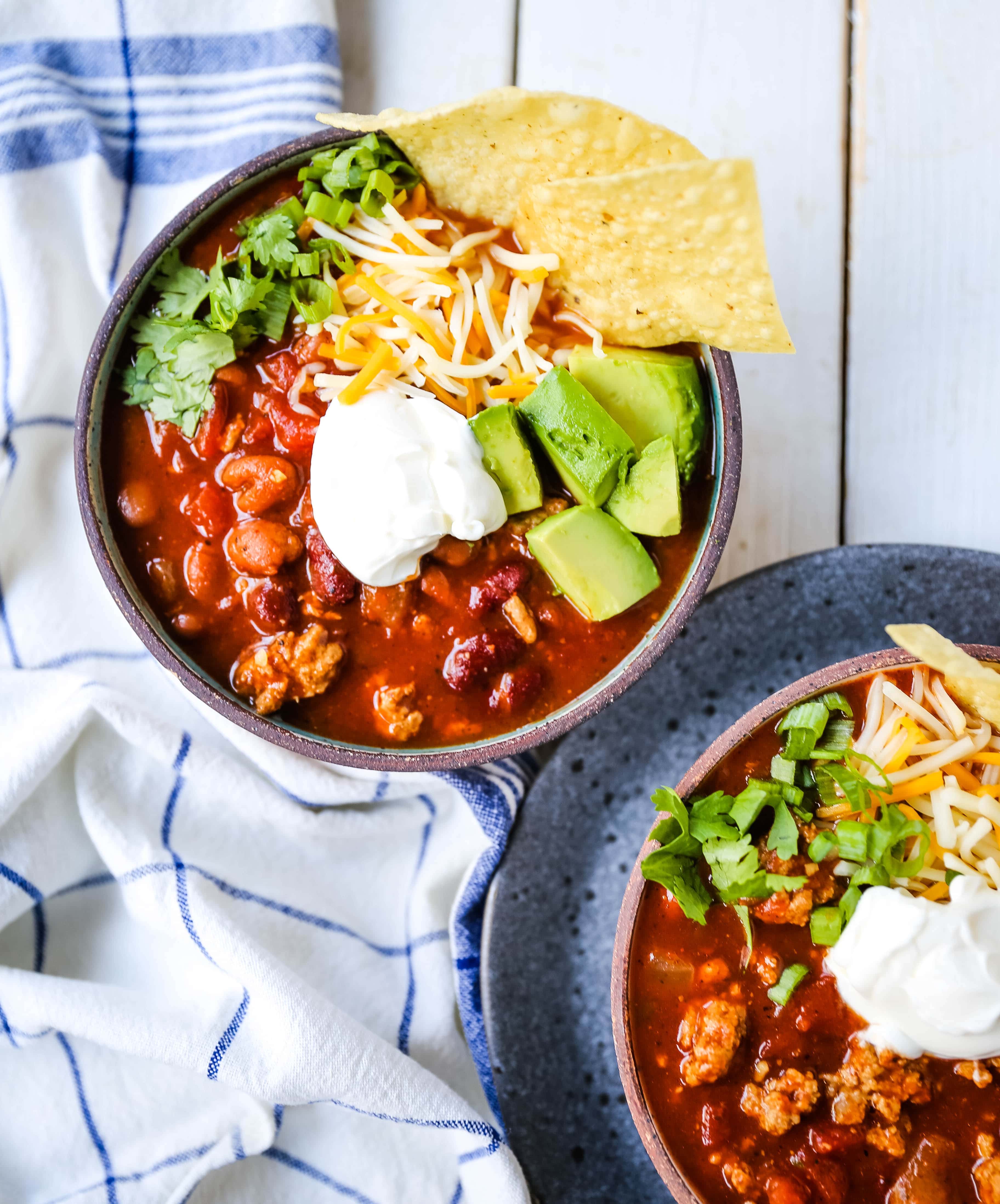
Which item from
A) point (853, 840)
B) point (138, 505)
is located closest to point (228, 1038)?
point (138, 505)

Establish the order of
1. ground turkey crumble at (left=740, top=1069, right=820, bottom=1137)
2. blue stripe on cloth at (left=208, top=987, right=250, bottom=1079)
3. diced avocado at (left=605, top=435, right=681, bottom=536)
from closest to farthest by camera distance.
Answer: ground turkey crumble at (left=740, top=1069, right=820, bottom=1137)
diced avocado at (left=605, top=435, right=681, bottom=536)
blue stripe on cloth at (left=208, top=987, right=250, bottom=1079)

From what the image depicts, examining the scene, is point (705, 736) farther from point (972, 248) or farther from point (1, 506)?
point (1, 506)

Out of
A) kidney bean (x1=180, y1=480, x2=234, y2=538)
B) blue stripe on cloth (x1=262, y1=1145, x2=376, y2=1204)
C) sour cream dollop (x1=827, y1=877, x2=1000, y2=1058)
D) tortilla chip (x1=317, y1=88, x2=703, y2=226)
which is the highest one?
tortilla chip (x1=317, y1=88, x2=703, y2=226)

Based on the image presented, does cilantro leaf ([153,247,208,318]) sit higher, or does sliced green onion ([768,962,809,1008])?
cilantro leaf ([153,247,208,318])

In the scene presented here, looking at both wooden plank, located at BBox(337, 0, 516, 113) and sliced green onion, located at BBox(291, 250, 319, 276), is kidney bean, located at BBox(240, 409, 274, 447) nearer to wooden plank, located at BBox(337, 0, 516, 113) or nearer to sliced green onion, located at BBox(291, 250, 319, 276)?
sliced green onion, located at BBox(291, 250, 319, 276)

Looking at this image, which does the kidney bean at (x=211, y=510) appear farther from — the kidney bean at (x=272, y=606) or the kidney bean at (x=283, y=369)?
the kidney bean at (x=283, y=369)

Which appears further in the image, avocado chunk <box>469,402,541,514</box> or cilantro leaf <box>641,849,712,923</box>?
avocado chunk <box>469,402,541,514</box>

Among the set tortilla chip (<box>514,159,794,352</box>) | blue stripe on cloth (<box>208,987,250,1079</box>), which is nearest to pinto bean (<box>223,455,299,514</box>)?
tortilla chip (<box>514,159,794,352</box>)
